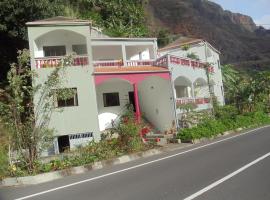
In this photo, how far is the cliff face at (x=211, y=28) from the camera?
95.0m

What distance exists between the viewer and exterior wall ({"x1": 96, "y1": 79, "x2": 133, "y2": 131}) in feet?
105

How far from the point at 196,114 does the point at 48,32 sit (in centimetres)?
1108

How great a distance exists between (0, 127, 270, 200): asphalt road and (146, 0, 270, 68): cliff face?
74178mm

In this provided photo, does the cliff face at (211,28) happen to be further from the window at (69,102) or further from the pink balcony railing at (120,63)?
the window at (69,102)

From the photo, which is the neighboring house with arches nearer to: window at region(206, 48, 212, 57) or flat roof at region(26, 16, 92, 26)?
window at region(206, 48, 212, 57)

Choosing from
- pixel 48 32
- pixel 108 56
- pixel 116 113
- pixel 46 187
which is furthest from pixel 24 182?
pixel 108 56

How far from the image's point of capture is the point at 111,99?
32844 mm

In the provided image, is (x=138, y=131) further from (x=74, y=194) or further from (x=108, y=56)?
(x=108, y=56)

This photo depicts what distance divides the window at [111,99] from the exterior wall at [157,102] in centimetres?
254

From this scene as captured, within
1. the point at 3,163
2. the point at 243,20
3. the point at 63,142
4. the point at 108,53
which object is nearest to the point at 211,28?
the point at 243,20

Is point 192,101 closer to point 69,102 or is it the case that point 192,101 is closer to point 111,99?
point 111,99

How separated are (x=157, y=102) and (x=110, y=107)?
10.8 feet

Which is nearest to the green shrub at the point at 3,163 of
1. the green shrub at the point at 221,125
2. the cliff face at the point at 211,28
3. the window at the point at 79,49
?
the green shrub at the point at 221,125

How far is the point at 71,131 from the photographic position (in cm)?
2633
